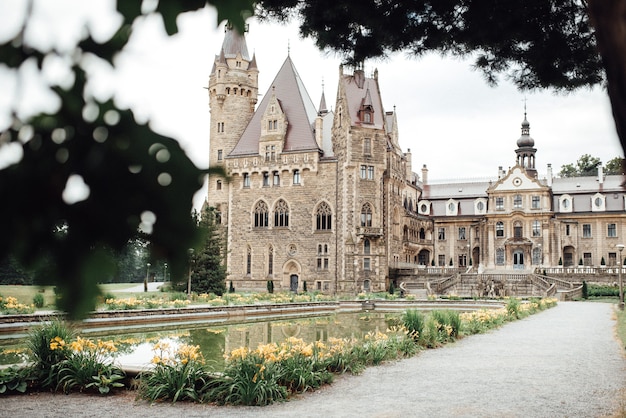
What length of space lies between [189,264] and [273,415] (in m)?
6.06

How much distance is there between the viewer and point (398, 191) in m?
50.7

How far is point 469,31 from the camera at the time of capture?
757cm

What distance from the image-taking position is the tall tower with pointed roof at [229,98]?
4978 cm

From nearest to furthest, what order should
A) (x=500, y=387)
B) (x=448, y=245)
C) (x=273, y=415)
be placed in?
(x=273, y=415)
(x=500, y=387)
(x=448, y=245)

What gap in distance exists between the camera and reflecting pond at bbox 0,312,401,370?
11.8 metres

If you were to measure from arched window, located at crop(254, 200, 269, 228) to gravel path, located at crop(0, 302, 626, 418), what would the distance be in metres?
36.2

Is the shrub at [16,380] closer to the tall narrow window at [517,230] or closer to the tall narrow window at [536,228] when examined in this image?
the tall narrow window at [517,230]

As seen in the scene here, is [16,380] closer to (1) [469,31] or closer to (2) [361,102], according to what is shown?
(1) [469,31]

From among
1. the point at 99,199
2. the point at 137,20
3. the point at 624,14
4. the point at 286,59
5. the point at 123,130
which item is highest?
the point at 286,59

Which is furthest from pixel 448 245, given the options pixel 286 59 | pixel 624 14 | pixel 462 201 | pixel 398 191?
pixel 624 14

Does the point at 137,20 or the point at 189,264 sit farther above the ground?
the point at 137,20

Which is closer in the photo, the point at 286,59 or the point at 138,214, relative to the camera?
the point at 138,214

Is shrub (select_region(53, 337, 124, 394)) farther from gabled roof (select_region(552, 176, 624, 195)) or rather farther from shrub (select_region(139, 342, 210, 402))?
gabled roof (select_region(552, 176, 624, 195))

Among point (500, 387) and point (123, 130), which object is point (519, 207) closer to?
point (500, 387)
